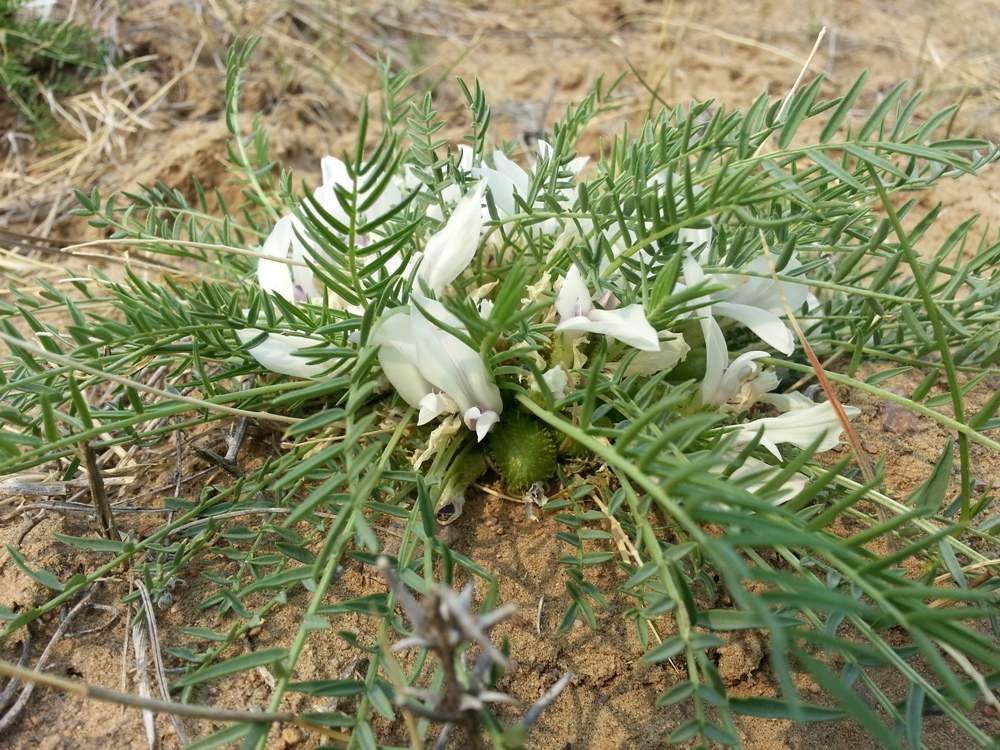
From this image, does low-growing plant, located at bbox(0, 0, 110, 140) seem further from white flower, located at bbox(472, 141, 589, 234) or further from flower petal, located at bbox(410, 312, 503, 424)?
flower petal, located at bbox(410, 312, 503, 424)

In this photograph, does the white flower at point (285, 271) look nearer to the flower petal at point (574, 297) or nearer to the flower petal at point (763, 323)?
the flower petal at point (574, 297)

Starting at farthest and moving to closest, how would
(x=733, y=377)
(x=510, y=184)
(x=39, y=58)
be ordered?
(x=39, y=58) < (x=510, y=184) < (x=733, y=377)

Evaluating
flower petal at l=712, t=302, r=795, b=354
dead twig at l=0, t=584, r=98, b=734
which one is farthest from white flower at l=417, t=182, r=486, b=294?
dead twig at l=0, t=584, r=98, b=734

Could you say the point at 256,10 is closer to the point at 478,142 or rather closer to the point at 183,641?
the point at 478,142

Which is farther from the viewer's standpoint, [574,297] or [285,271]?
[285,271]

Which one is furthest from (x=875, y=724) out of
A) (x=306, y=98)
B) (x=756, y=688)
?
(x=306, y=98)

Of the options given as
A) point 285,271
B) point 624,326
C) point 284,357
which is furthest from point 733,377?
point 285,271

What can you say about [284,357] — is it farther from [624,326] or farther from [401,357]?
[624,326]
